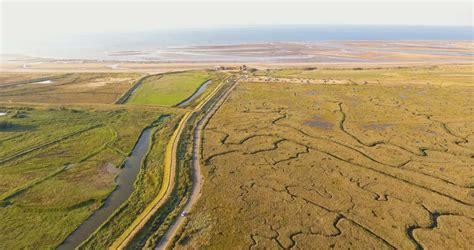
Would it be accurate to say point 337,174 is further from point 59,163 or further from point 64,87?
point 64,87

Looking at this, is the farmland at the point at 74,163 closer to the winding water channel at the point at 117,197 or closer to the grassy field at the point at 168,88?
the winding water channel at the point at 117,197

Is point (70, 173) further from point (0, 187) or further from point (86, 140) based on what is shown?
point (86, 140)

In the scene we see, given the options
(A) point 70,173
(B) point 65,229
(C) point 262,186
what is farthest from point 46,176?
(C) point 262,186

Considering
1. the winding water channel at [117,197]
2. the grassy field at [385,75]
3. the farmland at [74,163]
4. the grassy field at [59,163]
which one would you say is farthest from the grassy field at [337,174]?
the grassy field at [385,75]

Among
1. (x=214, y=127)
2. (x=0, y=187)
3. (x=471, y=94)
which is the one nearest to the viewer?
(x=0, y=187)

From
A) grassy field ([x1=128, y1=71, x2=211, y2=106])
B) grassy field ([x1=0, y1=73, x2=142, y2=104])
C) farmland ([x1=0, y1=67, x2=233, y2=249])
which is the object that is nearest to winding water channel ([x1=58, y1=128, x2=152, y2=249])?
farmland ([x1=0, y1=67, x2=233, y2=249])

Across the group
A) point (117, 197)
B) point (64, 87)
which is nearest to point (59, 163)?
point (117, 197)
